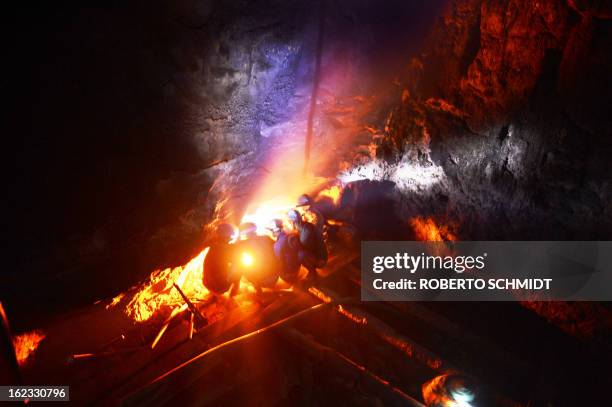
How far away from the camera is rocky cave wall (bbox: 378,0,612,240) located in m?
2.65

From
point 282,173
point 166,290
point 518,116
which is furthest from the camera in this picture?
point 282,173

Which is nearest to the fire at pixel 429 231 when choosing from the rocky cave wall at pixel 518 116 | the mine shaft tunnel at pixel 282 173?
the mine shaft tunnel at pixel 282 173

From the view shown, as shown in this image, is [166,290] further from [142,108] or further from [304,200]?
[142,108]

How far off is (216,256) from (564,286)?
157 inches

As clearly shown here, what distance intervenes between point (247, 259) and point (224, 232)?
50cm

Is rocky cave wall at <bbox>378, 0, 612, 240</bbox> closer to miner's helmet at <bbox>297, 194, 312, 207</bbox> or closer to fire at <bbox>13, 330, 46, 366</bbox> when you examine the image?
miner's helmet at <bbox>297, 194, 312, 207</bbox>

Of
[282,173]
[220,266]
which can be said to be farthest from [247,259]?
[282,173]

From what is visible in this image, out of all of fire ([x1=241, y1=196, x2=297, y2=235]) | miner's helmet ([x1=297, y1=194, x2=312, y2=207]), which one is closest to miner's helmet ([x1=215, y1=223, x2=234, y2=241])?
fire ([x1=241, y1=196, x2=297, y2=235])

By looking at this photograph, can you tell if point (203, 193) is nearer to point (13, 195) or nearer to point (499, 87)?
point (13, 195)

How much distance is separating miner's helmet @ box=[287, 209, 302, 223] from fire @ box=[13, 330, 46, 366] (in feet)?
10.7

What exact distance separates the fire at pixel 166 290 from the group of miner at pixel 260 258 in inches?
9.2

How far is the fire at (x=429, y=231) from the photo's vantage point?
4.39 m

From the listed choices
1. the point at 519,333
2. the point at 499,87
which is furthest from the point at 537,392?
the point at 499,87

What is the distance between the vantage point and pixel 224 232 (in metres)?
4.73
